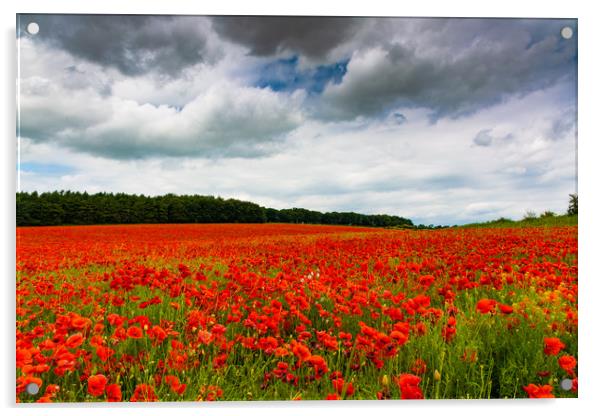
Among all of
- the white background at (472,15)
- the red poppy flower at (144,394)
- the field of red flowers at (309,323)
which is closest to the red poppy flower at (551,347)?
the field of red flowers at (309,323)

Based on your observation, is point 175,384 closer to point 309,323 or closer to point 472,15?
point 309,323

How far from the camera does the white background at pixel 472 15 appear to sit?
Answer: 3447 millimetres

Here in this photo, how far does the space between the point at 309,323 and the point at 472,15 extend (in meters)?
2.87

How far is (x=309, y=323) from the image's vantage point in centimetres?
288

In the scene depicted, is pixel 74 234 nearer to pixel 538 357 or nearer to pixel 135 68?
pixel 135 68

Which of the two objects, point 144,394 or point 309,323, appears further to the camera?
point 309,323

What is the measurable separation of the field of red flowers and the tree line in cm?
18

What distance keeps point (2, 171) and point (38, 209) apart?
39cm

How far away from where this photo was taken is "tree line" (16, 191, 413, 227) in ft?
12.0

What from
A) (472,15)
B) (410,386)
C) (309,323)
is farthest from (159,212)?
(472,15)

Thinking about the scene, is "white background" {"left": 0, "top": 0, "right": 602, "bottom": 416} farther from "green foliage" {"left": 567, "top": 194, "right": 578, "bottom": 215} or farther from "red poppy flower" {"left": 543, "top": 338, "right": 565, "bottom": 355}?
"red poppy flower" {"left": 543, "top": 338, "right": 565, "bottom": 355}

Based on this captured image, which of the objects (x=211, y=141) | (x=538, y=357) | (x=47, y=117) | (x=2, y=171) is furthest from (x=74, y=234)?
(x=538, y=357)

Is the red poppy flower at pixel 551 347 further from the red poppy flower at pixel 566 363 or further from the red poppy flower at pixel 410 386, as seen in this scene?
the red poppy flower at pixel 410 386
